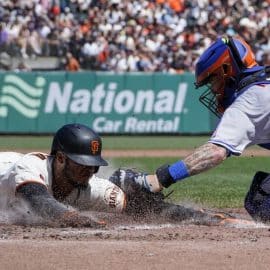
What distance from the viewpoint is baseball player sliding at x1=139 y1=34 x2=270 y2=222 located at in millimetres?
6867

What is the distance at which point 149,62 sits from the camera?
24.0 meters

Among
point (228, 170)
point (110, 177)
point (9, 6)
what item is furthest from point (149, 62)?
point (110, 177)

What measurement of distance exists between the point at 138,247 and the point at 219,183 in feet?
21.6

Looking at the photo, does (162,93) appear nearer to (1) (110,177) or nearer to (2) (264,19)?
(2) (264,19)

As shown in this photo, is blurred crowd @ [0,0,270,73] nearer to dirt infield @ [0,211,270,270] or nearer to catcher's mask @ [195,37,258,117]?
catcher's mask @ [195,37,258,117]

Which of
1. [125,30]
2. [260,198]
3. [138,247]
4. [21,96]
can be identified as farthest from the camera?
[125,30]

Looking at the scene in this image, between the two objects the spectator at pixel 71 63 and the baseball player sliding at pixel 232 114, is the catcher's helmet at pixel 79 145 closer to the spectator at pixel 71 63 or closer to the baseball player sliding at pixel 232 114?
the baseball player sliding at pixel 232 114

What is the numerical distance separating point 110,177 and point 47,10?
1739 cm

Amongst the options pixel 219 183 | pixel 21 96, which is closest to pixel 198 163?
pixel 219 183

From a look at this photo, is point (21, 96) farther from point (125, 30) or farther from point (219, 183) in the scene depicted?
point (219, 183)

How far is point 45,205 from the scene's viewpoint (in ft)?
22.2

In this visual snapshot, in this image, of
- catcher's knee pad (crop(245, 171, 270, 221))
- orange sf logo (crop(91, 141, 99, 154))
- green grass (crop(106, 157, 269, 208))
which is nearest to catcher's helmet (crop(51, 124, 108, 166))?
orange sf logo (crop(91, 141, 99, 154))

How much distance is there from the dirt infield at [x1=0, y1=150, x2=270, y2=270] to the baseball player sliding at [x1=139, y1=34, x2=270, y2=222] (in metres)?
0.40

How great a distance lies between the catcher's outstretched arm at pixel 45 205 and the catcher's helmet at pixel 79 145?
1.22 ft
